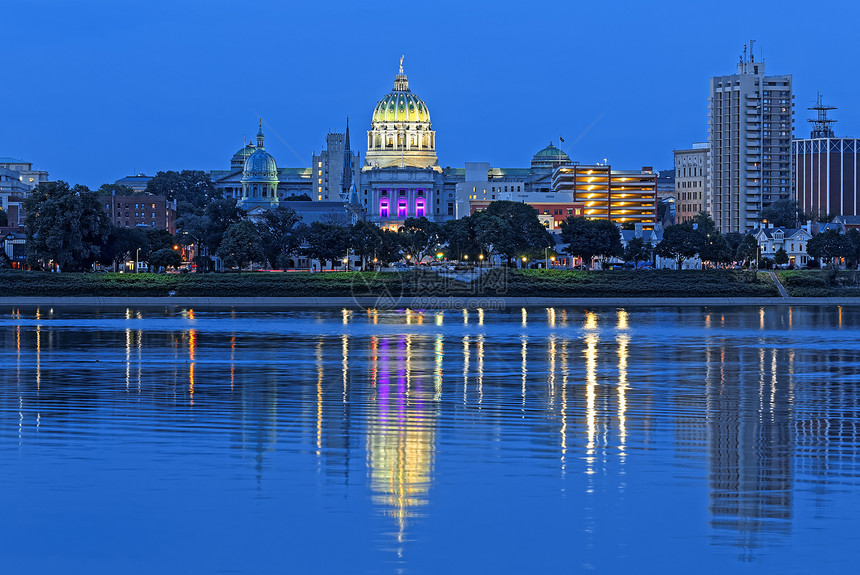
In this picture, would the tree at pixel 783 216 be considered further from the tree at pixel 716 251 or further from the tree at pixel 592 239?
the tree at pixel 592 239

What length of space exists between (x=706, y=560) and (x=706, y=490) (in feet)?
11.9

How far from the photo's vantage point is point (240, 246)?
10181 cm

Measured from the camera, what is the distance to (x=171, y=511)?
1739 centimetres

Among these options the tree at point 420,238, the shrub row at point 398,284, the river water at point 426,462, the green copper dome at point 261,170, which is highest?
the green copper dome at point 261,170

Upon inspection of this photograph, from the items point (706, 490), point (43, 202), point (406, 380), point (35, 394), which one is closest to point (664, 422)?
point (706, 490)

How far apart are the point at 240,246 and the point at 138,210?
3169 inches

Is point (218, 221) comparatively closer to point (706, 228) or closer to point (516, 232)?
point (516, 232)

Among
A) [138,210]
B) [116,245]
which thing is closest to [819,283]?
[116,245]

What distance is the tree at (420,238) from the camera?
14488cm

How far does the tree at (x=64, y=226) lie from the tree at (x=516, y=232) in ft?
122

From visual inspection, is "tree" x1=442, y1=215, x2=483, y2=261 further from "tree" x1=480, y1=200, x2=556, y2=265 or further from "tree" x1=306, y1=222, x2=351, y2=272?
"tree" x1=306, y1=222, x2=351, y2=272

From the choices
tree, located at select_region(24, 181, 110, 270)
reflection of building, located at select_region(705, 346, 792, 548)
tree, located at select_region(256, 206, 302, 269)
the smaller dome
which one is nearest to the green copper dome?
the smaller dome

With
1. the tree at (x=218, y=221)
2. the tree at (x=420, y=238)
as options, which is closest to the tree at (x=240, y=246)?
the tree at (x=218, y=221)

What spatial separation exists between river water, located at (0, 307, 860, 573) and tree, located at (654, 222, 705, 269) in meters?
78.1
